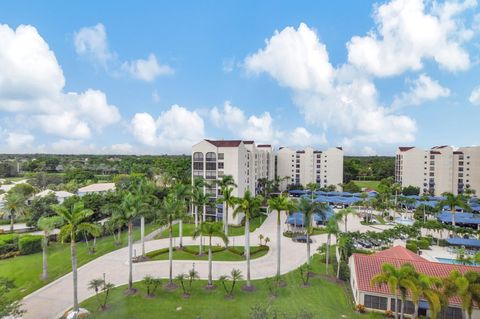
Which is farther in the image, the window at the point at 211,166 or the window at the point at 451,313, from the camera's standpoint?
the window at the point at 211,166

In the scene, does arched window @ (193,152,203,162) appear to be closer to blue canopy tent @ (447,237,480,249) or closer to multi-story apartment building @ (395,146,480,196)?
blue canopy tent @ (447,237,480,249)

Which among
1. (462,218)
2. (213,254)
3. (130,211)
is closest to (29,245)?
(130,211)

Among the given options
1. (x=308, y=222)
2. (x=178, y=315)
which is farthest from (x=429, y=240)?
(x=178, y=315)

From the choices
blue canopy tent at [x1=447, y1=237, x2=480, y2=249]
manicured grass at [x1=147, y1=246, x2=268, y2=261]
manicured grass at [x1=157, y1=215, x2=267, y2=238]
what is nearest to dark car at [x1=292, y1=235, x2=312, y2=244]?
manicured grass at [x1=147, y1=246, x2=268, y2=261]

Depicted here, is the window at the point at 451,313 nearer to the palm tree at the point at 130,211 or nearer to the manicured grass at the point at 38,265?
the palm tree at the point at 130,211

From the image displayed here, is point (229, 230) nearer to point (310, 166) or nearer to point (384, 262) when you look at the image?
point (384, 262)

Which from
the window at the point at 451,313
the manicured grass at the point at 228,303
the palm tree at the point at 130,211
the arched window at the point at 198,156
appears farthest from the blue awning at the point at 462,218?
the palm tree at the point at 130,211
